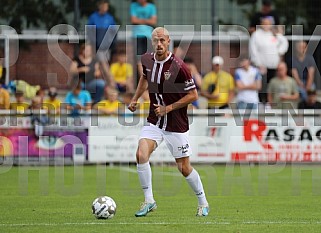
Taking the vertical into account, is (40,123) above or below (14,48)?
below

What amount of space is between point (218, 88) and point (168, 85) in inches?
408

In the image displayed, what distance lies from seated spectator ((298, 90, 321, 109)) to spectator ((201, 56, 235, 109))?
1878 mm

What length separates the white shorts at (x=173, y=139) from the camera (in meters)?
11.6

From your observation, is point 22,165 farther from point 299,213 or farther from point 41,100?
point 299,213

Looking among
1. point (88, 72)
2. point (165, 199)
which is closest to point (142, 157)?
point (165, 199)

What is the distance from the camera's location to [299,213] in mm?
12031

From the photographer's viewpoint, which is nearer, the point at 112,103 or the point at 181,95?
the point at 181,95

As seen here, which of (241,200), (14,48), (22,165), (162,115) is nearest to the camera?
(162,115)

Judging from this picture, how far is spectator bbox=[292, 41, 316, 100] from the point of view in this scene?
2245cm

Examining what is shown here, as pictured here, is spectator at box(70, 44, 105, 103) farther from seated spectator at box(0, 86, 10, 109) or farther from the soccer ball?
the soccer ball

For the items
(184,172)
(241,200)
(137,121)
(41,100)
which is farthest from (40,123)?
(184,172)

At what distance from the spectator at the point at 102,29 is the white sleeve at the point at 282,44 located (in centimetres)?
437

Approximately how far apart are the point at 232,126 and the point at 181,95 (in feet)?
32.4

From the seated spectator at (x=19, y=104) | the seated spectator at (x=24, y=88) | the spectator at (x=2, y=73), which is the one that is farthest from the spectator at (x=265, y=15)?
the spectator at (x=2, y=73)
